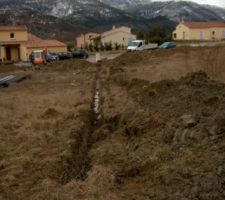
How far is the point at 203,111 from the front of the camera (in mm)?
19203

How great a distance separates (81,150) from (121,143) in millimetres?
1521

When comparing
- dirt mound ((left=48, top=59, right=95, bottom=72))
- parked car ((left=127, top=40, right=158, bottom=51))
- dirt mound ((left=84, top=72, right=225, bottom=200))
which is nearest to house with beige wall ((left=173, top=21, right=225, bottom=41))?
parked car ((left=127, top=40, right=158, bottom=51))

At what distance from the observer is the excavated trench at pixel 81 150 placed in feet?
51.5

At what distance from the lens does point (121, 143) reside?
19.0 meters

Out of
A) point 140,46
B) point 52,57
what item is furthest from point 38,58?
point 140,46

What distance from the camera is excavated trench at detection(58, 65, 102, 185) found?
15.7 metres

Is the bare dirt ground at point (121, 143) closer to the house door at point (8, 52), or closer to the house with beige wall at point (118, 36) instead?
the house door at point (8, 52)

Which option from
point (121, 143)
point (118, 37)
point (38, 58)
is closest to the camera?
point (121, 143)

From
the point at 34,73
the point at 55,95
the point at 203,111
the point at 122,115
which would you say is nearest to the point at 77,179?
the point at 203,111

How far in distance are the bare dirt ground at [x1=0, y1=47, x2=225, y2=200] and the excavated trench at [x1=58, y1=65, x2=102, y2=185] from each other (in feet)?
0.11

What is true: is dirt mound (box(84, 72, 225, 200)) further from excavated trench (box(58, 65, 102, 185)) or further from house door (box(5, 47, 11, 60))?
house door (box(5, 47, 11, 60))

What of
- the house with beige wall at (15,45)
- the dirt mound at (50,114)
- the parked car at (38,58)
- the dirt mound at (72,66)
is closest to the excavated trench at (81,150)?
the dirt mound at (50,114)

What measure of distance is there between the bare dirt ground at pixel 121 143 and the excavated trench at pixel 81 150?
34 millimetres

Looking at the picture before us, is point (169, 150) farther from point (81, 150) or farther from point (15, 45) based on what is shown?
point (15, 45)
